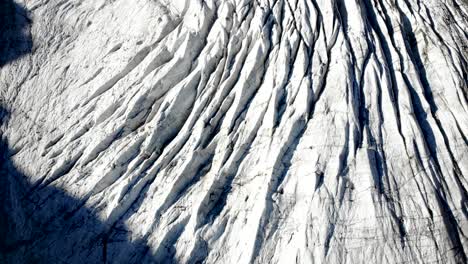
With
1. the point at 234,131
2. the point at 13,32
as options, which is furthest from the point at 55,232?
the point at 13,32

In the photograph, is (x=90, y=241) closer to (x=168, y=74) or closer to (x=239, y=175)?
(x=239, y=175)

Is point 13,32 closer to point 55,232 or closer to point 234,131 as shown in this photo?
point 55,232

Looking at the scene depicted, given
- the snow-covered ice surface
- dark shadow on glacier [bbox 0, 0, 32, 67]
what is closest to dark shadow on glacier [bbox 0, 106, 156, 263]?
the snow-covered ice surface

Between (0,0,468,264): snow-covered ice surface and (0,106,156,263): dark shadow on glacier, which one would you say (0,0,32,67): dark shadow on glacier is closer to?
(0,0,468,264): snow-covered ice surface

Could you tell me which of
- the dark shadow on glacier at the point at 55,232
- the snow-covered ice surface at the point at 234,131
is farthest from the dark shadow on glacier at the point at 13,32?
the dark shadow on glacier at the point at 55,232

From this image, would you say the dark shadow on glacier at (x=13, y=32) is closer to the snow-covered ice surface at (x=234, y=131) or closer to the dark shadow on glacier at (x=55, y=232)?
the snow-covered ice surface at (x=234, y=131)

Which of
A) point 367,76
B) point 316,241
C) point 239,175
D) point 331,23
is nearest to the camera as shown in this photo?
point 316,241

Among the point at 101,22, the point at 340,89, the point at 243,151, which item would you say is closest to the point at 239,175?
the point at 243,151
